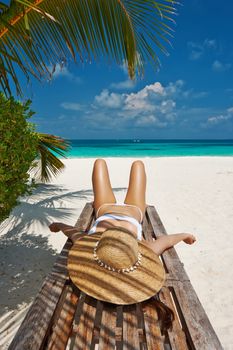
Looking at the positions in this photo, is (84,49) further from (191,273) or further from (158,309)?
(191,273)

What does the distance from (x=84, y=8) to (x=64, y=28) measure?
0.27 m

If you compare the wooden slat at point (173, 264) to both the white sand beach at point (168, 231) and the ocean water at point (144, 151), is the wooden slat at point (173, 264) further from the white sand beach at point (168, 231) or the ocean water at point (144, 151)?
the ocean water at point (144, 151)

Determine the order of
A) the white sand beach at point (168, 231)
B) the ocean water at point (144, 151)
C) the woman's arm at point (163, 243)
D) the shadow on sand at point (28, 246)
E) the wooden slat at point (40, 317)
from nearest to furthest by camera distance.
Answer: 1. the wooden slat at point (40, 317)
2. the woman's arm at point (163, 243)
3. the white sand beach at point (168, 231)
4. the shadow on sand at point (28, 246)
5. the ocean water at point (144, 151)

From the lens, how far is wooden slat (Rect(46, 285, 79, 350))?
1.27 m

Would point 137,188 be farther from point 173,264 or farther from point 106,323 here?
point 106,323

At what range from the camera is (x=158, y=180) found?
30.6 feet

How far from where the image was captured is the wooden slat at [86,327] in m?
1.28

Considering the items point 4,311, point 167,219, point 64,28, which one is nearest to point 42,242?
point 4,311

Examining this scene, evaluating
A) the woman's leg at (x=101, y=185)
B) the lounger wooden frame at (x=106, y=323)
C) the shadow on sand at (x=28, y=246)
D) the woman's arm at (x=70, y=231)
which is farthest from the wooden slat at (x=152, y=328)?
the woman's leg at (x=101, y=185)

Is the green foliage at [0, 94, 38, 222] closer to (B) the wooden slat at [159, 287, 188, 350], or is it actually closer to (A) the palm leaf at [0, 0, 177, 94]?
(A) the palm leaf at [0, 0, 177, 94]

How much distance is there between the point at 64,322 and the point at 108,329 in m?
0.25

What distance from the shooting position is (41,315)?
1403 mm

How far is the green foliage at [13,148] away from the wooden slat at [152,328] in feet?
4.36

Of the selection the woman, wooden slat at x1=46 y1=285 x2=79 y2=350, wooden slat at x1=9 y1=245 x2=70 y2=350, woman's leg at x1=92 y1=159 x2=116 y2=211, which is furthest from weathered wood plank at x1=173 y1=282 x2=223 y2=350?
woman's leg at x1=92 y1=159 x2=116 y2=211
